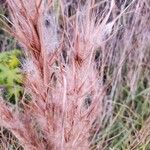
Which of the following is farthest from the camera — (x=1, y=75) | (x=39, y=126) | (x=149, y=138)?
(x=149, y=138)

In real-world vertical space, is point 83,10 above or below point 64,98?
above

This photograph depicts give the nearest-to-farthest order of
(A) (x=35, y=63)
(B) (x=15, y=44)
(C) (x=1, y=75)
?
(A) (x=35, y=63) < (C) (x=1, y=75) < (B) (x=15, y=44)

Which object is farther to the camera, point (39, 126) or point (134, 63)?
point (134, 63)

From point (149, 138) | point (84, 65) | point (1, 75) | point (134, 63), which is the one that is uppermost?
point (84, 65)

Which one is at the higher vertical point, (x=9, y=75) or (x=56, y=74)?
(x=56, y=74)

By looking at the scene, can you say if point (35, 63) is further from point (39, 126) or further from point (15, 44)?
point (15, 44)

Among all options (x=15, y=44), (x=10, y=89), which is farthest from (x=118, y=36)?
(x=10, y=89)

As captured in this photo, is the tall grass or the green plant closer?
the tall grass

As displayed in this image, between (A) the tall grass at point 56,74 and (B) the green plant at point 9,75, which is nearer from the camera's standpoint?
(A) the tall grass at point 56,74

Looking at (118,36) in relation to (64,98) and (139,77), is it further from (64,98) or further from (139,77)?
(64,98)

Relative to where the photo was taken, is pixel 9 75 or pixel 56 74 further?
pixel 9 75
